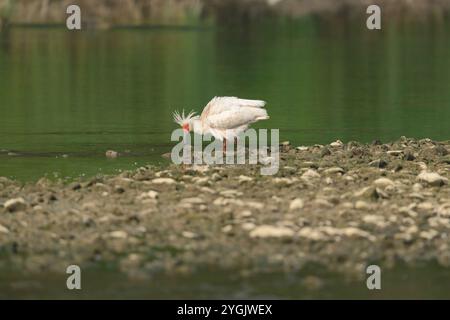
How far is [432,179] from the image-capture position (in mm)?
14078

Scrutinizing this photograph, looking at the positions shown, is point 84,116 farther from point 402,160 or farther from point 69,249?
point 69,249

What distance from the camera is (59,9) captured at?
138ft

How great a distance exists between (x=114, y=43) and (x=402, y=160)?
882 inches

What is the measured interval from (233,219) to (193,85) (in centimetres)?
1465

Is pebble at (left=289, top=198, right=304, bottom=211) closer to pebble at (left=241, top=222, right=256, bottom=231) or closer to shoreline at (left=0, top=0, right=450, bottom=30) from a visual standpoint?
pebble at (left=241, top=222, right=256, bottom=231)

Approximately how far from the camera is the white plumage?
16.2 meters

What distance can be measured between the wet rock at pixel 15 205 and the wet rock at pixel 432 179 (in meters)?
4.15

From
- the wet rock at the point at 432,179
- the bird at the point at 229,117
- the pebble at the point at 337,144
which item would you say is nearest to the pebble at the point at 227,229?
the wet rock at the point at 432,179

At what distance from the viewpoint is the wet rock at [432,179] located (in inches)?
553

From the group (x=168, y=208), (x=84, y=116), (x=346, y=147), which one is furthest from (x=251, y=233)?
(x=84, y=116)

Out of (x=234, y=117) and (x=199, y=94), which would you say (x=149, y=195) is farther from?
(x=199, y=94)

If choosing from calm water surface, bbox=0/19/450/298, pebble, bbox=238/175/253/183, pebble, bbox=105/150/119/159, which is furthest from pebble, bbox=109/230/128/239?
pebble, bbox=105/150/119/159
